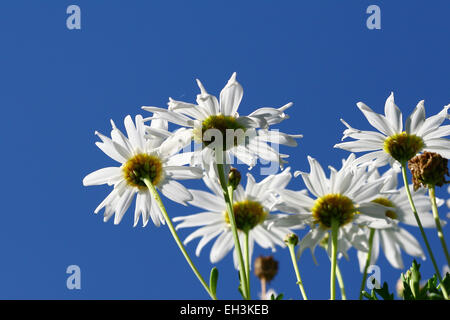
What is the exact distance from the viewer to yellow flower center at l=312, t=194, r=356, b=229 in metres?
2.27

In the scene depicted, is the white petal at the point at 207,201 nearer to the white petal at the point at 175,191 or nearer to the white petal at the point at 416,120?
the white petal at the point at 175,191

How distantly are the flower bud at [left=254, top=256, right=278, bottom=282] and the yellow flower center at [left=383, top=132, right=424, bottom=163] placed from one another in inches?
76.0

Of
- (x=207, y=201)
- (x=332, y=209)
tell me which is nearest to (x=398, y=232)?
(x=332, y=209)

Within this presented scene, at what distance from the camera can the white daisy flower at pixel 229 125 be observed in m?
2.17

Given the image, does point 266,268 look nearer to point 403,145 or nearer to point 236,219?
point 236,219

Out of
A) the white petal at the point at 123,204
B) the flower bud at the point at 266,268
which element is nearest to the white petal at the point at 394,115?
the white petal at the point at 123,204

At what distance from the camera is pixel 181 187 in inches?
92.8

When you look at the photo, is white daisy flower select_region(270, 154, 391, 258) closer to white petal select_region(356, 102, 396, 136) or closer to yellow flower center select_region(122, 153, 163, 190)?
white petal select_region(356, 102, 396, 136)

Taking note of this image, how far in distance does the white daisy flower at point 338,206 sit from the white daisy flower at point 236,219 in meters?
0.29

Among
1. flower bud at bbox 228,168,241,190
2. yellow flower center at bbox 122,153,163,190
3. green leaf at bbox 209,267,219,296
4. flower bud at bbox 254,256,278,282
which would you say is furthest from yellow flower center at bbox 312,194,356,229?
flower bud at bbox 254,256,278,282

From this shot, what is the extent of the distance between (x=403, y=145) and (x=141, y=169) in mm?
1105

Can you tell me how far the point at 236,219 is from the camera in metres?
2.64

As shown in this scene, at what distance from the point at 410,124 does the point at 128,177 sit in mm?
1215
